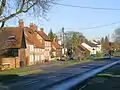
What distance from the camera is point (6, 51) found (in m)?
83.2

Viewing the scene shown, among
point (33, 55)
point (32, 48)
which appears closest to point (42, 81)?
point (33, 55)

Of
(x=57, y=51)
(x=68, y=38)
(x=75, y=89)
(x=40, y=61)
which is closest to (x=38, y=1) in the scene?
(x=75, y=89)

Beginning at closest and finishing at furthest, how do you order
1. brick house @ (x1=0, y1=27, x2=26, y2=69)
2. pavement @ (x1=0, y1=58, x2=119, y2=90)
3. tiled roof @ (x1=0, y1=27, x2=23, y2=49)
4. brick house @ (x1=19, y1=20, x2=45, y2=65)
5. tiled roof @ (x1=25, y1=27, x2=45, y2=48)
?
pavement @ (x1=0, y1=58, x2=119, y2=90)
brick house @ (x1=0, y1=27, x2=26, y2=69)
tiled roof @ (x1=0, y1=27, x2=23, y2=49)
brick house @ (x1=19, y1=20, x2=45, y2=65)
tiled roof @ (x1=25, y1=27, x2=45, y2=48)

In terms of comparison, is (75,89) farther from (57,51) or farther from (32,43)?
(57,51)

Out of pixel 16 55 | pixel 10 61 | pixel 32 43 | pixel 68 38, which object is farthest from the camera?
pixel 68 38

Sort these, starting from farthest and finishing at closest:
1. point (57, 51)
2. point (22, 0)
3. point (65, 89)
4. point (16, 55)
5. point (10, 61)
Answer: point (57, 51)
point (16, 55)
point (10, 61)
point (22, 0)
point (65, 89)

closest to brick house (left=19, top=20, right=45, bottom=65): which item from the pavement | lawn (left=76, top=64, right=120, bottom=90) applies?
the pavement

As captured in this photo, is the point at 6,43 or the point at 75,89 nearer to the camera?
the point at 75,89

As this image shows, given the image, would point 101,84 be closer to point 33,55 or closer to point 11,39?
point 11,39

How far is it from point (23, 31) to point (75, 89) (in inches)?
2562

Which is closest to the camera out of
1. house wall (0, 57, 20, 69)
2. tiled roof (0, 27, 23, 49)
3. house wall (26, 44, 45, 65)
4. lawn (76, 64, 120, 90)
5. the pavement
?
lawn (76, 64, 120, 90)

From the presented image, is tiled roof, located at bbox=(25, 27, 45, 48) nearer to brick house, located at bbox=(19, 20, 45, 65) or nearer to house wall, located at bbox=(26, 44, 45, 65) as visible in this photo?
brick house, located at bbox=(19, 20, 45, 65)

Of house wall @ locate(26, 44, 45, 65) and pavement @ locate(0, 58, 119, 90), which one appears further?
house wall @ locate(26, 44, 45, 65)

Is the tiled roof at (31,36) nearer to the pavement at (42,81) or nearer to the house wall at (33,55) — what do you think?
the house wall at (33,55)
